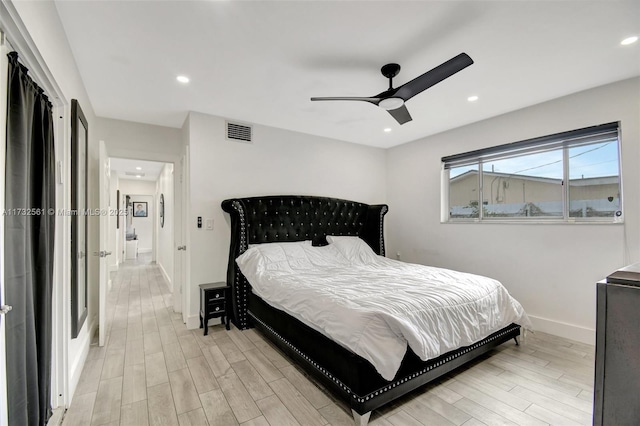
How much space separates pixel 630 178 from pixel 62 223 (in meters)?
4.84

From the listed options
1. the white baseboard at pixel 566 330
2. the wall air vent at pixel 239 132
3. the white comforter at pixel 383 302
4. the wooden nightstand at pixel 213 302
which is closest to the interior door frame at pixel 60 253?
the wooden nightstand at pixel 213 302

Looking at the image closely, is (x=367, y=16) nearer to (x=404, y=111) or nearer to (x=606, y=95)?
(x=404, y=111)

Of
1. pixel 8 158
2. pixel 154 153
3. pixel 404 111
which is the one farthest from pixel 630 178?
pixel 154 153

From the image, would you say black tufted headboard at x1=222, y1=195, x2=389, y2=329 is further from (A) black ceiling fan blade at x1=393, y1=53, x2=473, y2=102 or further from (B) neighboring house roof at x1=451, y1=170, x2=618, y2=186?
(A) black ceiling fan blade at x1=393, y1=53, x2=473, y2=102

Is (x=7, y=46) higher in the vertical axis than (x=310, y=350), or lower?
higher

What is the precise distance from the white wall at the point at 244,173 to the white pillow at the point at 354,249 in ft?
2.69

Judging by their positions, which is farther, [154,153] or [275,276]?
[154,153]

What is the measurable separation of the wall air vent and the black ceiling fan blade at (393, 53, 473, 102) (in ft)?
7.28

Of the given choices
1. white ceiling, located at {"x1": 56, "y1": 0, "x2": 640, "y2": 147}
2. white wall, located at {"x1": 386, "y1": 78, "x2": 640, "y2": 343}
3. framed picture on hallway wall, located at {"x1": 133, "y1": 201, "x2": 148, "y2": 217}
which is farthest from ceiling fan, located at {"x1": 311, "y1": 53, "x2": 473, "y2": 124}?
framed picture on hallway wall, located at {"x1": 133, "y1": 201, "x2": 148, "y2": 217}

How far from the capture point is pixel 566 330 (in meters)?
3.11

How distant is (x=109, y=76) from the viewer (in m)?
2.61

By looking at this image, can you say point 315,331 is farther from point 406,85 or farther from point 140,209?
point 140,209

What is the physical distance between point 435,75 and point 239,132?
2.59 m

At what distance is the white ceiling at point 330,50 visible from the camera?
1822 mm
